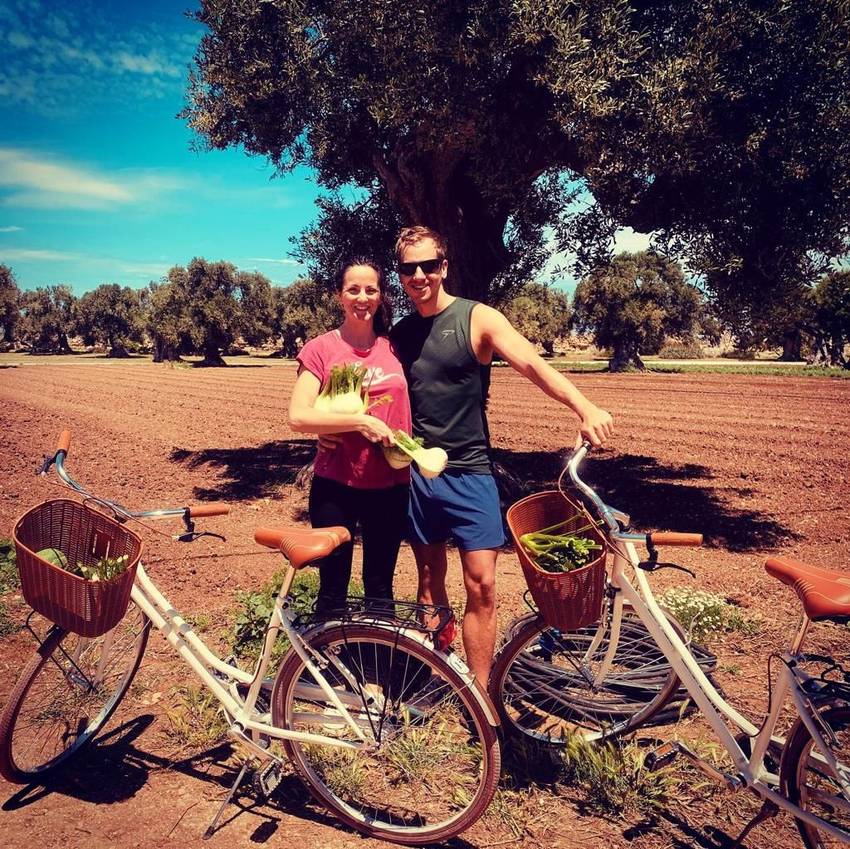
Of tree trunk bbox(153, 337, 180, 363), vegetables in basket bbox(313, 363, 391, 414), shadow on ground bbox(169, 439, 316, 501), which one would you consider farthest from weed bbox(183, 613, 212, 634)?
tree trunk bbox(153, 337, 180, 363)

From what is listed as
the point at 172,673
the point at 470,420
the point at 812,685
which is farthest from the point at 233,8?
the point at 812,685

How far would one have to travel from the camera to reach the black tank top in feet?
10.9

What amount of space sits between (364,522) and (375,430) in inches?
30.6

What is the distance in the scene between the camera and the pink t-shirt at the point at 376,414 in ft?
11.0

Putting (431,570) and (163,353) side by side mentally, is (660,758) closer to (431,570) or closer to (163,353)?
(431,570)

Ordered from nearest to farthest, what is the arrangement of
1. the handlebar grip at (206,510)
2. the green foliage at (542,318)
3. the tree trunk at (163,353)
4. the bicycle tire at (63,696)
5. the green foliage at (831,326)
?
the handlebar grip at (206,510), the bicycle tire at (63,696), the green foliage at (831,326), the green foliage at (542,318), the tree trunk at (163,353)

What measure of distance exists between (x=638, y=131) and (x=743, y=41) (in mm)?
1474

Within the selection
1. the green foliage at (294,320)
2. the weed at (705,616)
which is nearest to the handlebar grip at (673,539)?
the weed at (705,616)

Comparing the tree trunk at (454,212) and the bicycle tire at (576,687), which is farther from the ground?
the tree trunk at (454,212)

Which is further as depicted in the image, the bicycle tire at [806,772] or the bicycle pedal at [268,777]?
the bicycle pedal at [268,777]

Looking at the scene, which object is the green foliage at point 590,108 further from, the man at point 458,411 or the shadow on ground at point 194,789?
the shadow on ground at point 194,789

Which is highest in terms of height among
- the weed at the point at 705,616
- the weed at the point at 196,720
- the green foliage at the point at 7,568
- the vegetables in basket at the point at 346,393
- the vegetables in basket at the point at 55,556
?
the vegetables in basket at the point at 346,393

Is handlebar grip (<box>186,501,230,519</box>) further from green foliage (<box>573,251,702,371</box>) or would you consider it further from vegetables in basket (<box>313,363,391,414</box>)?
green foliage (<box>573,251,702,371</box>)

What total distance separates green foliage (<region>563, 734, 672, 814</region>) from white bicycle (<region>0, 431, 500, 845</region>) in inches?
24.5
